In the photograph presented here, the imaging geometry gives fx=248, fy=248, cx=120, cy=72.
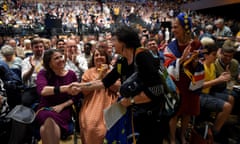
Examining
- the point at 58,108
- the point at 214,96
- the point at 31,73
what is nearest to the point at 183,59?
the point at 214,96

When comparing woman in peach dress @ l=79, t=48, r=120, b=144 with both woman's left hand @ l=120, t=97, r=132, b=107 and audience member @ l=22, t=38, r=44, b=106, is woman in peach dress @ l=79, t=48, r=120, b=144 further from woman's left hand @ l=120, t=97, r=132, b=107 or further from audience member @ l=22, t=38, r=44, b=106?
woman's left hand @ l=120, t=97, r=132, b=107

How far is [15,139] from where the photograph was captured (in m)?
2.11

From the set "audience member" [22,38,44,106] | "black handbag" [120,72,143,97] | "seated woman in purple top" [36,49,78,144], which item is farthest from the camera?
"audience member" [22,38,44,106]

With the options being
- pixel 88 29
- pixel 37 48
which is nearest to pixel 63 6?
pixel 88 29

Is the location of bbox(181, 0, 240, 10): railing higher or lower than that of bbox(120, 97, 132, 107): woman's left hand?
higher

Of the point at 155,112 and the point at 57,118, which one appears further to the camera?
the point at 57,118

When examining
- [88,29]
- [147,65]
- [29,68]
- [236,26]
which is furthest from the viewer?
[88,29]

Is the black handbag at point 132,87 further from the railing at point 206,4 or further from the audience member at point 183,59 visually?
the railing at point 206,4

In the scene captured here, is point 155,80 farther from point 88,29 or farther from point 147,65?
point 88,29

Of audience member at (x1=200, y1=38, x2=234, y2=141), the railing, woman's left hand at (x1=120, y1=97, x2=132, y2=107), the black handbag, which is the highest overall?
the railing

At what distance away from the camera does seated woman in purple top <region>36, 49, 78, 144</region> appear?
2.19 meters

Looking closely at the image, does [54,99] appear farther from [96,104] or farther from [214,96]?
[214,96]

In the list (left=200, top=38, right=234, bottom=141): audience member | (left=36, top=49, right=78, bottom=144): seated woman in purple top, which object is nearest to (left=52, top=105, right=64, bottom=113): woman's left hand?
(left=36, top=49, right=78, bottom=144): seated woman in purple top

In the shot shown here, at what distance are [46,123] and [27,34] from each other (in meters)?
7.19
